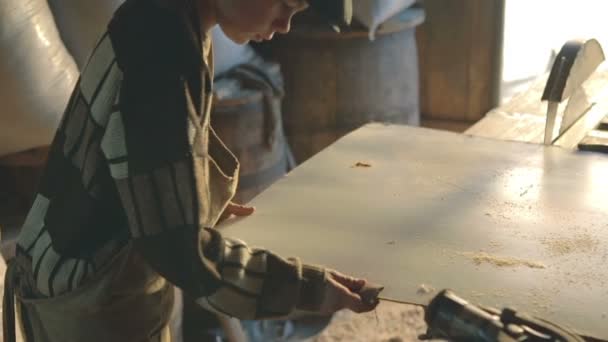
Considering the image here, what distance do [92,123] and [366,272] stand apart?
381 millimetres

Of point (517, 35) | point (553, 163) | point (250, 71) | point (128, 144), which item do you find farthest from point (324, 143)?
point (128, 144)

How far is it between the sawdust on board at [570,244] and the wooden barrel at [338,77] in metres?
1.46

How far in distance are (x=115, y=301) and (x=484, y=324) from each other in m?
0.46

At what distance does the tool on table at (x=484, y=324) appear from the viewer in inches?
31.7

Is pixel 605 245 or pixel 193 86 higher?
pixel 193 86

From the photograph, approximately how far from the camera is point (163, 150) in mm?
844

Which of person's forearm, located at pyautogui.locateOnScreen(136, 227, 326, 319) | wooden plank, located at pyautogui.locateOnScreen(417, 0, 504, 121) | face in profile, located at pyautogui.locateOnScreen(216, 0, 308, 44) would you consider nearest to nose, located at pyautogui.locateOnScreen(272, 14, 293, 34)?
face in profile, located at pyautogui.locateOnScreen(216, 0, 308, 44)

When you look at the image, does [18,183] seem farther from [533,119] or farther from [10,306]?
[533,119]

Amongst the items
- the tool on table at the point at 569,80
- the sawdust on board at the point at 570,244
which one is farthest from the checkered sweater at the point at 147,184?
the tool on table at the point at 569,80

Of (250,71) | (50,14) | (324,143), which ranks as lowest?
(324,143)

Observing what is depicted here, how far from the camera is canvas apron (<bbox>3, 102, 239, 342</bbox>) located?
38.9 inches

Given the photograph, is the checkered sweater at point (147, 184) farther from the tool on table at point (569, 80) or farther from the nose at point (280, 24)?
the tool on table at point (569, 80)

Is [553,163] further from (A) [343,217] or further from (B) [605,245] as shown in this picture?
(A) [343,217]

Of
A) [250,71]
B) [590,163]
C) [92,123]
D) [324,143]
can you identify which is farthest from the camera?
[324,143]
